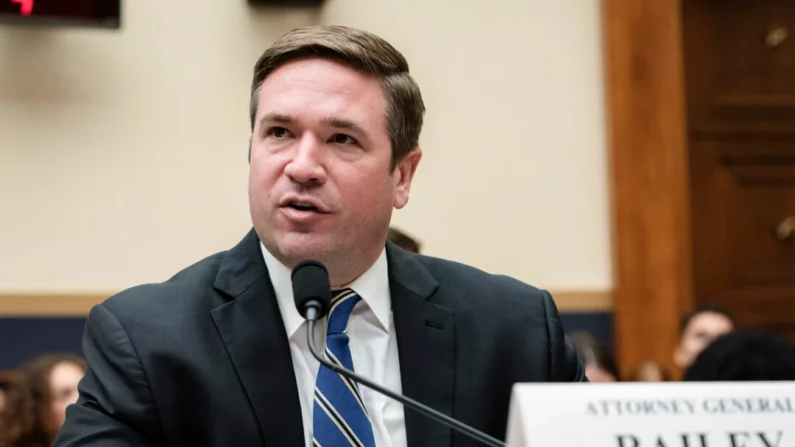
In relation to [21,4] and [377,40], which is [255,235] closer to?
[377,40]

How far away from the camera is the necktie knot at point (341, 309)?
2053 millimetres

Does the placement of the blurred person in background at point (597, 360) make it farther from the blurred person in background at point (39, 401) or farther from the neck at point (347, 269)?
the neck at point (347, 269)

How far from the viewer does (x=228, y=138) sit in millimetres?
4875

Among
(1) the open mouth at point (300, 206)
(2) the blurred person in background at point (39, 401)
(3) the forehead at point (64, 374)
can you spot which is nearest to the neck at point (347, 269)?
(1) the open mouth at point (300, 206)

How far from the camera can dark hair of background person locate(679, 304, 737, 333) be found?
4.90 m

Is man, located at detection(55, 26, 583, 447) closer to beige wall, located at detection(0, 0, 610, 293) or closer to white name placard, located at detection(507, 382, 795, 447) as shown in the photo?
white name placard, located at detection(507, 382, 795, 447)

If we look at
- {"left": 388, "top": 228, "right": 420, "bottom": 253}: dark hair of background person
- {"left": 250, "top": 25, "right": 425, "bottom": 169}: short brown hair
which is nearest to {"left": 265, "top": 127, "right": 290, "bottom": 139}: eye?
{"left": 250, "top": 25, "right": 425, "bottom": 169}: short brown hair

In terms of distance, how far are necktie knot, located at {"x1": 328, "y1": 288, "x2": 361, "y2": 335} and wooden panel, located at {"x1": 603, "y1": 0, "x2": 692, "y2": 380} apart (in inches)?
128

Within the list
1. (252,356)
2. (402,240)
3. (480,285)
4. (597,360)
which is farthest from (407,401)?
(597,360)

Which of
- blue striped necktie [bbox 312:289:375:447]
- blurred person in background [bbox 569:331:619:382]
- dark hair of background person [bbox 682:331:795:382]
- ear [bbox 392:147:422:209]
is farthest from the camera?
blurred person in background [bbox 569:331:619:382]

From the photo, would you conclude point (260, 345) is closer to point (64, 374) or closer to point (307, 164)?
point (307, 164)

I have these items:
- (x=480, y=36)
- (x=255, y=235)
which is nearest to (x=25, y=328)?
(x=480, y=36)

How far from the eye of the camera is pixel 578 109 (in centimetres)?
523

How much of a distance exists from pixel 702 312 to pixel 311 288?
3467 mm
